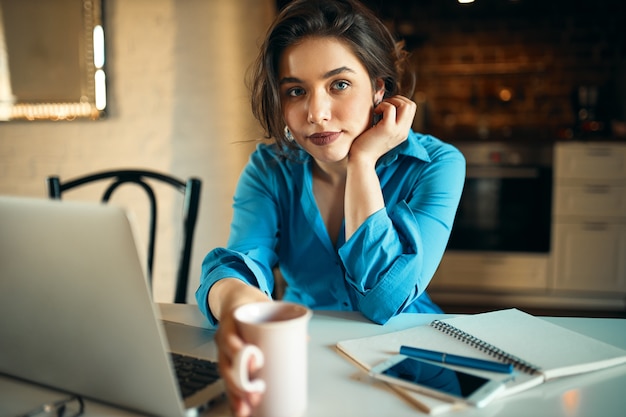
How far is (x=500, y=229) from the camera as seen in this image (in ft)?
10.6

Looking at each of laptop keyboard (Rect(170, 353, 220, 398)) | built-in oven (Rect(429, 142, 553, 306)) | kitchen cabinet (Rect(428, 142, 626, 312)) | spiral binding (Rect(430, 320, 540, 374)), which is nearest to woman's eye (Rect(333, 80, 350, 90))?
spiral binding (Rect(430, 320, 540, 374))

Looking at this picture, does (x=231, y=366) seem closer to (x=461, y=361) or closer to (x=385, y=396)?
(x=385, y=396)

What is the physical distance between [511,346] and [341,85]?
0.62m

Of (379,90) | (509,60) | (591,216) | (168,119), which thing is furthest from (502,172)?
(379,90)

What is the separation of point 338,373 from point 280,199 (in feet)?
2.02

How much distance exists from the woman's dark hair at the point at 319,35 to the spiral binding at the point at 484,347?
1.98ft

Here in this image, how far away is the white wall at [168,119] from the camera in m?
2.55

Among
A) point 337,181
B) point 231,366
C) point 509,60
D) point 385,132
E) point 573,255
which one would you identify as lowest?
point 573,255

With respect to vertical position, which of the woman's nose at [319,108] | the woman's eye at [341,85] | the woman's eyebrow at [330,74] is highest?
the woman's eyebrow at [330,74]

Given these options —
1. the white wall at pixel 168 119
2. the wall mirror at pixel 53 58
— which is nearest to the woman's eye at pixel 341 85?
the white wall at pixel 168 119

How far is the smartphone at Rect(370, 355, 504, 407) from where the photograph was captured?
60 cm

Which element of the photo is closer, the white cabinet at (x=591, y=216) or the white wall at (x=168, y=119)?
the white wall at (x=168, y=119)

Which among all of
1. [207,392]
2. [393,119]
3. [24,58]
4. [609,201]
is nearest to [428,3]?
[609,201]

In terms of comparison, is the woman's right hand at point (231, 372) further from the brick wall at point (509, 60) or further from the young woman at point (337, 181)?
the brick wall at point (509, 60)
